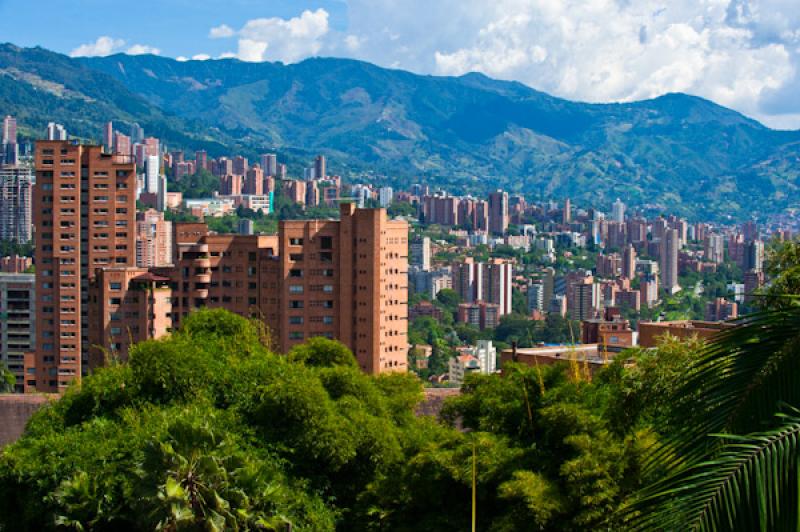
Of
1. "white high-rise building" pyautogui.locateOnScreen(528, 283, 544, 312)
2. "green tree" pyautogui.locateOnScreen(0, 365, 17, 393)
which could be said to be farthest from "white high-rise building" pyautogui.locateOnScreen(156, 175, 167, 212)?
"green tree" pyautogui.locateOnScreen(0, 365, 17, 393)

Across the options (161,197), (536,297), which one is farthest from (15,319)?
(536,297)

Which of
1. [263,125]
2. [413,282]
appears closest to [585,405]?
[413,282]

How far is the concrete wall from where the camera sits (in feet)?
29.6

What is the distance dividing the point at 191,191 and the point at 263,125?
94.9 metres

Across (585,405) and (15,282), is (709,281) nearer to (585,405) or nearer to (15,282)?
(15,282)

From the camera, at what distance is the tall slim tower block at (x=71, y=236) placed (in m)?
27.4

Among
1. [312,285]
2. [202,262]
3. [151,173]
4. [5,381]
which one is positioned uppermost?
[151,173]

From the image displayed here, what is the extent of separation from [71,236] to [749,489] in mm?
27617

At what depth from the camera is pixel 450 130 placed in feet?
593

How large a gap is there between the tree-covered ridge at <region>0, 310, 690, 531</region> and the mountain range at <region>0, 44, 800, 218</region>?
11629 cm

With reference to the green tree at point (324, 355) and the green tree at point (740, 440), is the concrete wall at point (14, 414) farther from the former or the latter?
the green tree at point (740, 440)

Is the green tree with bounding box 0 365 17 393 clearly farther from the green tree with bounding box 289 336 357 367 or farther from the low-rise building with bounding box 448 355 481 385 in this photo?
the low-rise building with bounding box 448 355 481 385

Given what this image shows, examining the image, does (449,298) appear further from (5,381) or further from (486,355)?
(5,381)

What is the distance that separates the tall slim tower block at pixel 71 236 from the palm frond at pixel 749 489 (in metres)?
26.6
